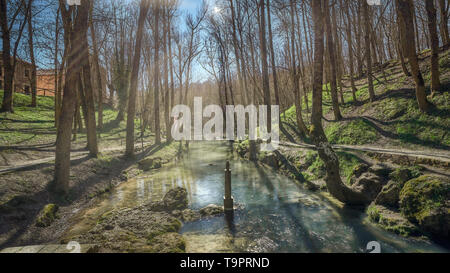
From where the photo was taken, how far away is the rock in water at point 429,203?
5219mm

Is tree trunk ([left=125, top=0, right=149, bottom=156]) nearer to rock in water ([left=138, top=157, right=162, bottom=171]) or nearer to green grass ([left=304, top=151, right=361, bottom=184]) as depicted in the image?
rock in water ([left=138, top=157, right=162, bottom=171])

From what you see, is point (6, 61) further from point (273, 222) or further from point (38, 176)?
point (273, 222)

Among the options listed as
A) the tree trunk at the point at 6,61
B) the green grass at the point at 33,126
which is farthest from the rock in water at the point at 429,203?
the tree trunk at the point at 6,61

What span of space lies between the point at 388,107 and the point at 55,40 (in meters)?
19.8

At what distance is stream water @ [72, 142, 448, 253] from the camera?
5465 mm

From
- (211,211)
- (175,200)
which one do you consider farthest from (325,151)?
(175,200)

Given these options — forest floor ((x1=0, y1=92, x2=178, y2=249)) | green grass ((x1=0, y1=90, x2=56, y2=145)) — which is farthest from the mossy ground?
green grass ((x1=0, y1=90, x2=56, y2=145))

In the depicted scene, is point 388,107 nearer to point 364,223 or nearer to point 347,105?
point 347,105

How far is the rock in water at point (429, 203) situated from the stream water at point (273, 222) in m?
0.49

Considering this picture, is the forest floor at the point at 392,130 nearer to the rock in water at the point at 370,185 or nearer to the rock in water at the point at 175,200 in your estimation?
the rock in water at the point at 370,185

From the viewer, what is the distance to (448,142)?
7.74 meters

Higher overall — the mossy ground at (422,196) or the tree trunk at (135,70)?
the tree trunk at (135,70)

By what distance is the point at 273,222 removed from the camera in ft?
22.7

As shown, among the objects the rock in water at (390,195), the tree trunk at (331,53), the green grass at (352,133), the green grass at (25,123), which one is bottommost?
the rock in water at (390,195)
